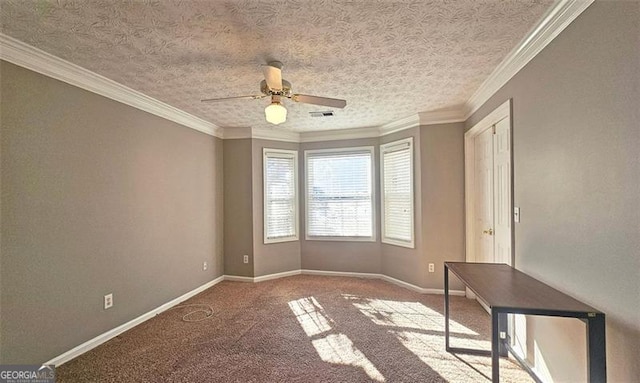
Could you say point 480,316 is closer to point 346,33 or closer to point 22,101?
point 346,33

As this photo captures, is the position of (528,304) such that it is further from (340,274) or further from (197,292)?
(197,292)

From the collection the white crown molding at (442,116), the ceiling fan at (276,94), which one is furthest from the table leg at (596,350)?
the white crown molding at (442,116)

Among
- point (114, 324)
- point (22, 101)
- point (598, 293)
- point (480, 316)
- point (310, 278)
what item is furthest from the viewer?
point (310, 278)

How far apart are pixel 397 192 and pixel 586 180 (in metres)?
2.79

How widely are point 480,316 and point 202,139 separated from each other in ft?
14.1

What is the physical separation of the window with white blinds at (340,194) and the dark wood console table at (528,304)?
8.35 ft

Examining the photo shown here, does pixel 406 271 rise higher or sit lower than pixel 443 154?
lower

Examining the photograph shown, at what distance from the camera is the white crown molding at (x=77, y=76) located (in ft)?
6.55

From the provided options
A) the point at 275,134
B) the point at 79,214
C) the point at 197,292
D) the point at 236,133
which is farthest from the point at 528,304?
the point at 236,133

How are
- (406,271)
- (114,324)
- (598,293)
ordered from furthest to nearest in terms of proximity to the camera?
(406,271), (114,324), (598,293)

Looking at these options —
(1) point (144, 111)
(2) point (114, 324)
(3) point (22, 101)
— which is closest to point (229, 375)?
(2) point (114, 324)

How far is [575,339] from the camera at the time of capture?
5.43 ft

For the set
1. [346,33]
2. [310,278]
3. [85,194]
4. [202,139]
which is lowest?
[310,278]

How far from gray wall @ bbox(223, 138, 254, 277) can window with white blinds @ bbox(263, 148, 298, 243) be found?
0.27 metres
